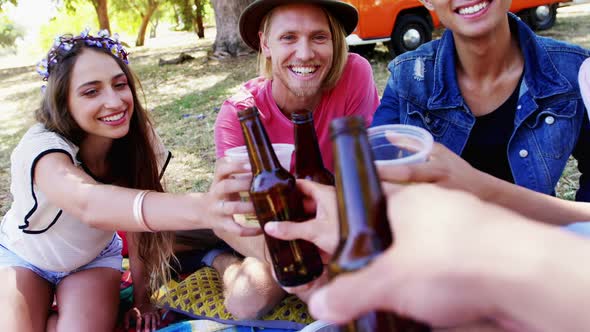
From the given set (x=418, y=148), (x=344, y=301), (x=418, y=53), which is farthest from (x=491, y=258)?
(x=418, y=53)

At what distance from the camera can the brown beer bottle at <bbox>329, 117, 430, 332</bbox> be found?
864 mm

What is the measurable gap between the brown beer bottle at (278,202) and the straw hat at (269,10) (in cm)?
148

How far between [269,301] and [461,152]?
4.28ft

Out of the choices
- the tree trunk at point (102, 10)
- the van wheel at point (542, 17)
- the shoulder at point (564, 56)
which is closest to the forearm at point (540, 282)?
the shoulder at point (564, 56)

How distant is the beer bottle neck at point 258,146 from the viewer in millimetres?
1452

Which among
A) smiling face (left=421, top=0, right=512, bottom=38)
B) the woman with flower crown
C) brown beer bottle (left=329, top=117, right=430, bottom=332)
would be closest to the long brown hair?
the woman with flower crown

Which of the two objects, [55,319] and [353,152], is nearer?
[353,152]

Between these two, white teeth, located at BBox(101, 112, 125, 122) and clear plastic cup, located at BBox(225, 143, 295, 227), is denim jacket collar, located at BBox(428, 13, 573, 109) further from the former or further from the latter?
white teeth, located at BBox(101, 112, 125, 122)

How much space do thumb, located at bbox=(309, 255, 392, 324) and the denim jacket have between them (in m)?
1.82

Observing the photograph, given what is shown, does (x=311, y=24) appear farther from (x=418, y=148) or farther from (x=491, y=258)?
(x=491, y=258)

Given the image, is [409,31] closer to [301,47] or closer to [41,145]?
[301,47]

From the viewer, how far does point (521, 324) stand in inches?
31.8

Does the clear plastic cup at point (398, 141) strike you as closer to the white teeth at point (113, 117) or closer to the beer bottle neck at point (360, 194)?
the beer bottle neck at point (360, 194)

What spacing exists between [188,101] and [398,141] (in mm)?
7268
